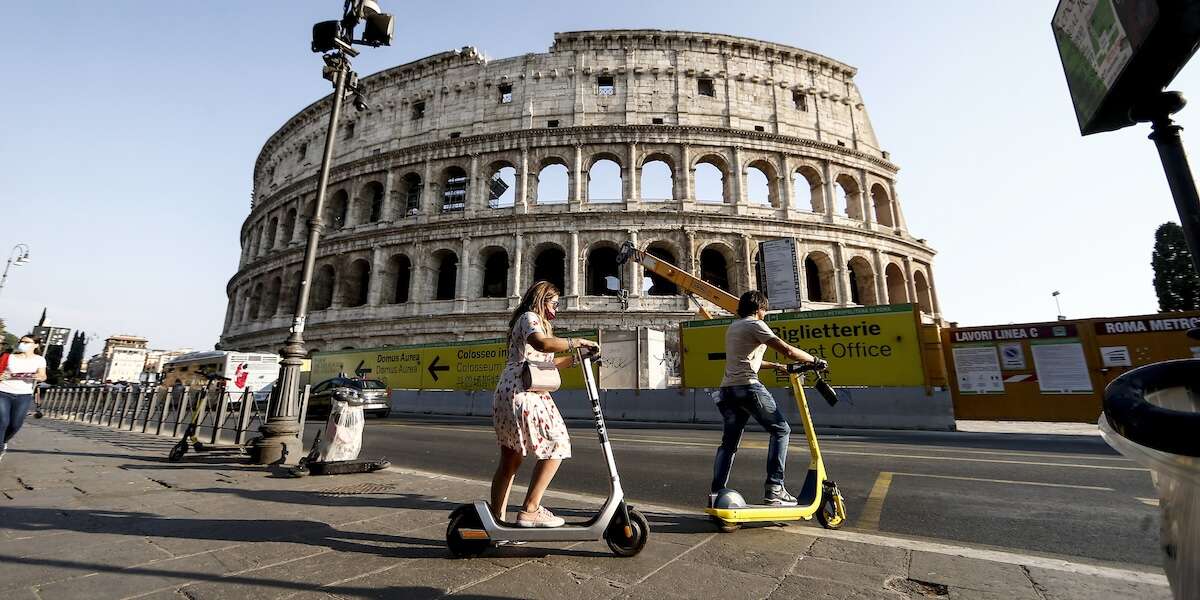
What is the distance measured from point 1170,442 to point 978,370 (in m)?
13.9

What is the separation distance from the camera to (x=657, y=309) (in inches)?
838

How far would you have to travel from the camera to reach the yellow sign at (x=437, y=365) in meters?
17.1

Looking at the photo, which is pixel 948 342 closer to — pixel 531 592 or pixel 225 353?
pixel 531 592

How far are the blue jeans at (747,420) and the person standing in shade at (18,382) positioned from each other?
289 inches

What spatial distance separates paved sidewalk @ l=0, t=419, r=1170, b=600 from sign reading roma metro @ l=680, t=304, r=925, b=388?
9.44 meters

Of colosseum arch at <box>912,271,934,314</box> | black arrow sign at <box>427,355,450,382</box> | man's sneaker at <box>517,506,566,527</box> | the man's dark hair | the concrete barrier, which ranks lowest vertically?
man's sneaker at <box>517,506,566,527</box>

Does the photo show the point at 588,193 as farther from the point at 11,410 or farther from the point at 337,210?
the point at 11,410

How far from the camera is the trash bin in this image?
853mm

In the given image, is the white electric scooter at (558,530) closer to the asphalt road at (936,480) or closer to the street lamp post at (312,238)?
the asphalt road at (936,480)

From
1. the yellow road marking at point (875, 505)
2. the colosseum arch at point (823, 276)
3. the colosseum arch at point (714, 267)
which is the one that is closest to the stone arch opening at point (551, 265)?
the colosseum arch at point (714, 267)

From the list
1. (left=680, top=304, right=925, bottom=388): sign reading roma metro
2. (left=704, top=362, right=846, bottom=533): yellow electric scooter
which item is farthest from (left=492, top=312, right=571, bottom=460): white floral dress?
(left=680, top=304, right=925, bottom=388): sign reading roma metro

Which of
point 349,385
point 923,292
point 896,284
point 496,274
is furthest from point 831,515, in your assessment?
point 923,292

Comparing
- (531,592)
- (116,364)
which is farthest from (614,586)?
(116,364)

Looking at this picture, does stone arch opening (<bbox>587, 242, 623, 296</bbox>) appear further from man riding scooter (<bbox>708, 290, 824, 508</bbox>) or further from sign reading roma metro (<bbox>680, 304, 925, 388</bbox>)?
man riding scooter (<bbox>708, 290, 824, 508</bbox>)
